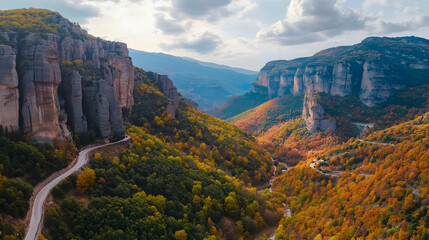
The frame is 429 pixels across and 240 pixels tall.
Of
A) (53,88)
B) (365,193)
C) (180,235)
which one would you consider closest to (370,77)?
(365,193)

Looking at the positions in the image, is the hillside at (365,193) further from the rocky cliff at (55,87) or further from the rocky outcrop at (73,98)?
the rocky outcrop at (73,98)

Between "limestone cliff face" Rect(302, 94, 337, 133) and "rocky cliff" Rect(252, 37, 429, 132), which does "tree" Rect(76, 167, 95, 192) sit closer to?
"limestone cliff face" Rect(302, 94, 337, 133)

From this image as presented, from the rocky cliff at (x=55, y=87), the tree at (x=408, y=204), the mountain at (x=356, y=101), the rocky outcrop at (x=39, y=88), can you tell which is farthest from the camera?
the mountain at (x=356, y=101)

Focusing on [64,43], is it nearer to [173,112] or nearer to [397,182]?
[173,112]

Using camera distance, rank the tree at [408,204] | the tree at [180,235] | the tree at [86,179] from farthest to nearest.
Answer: the tree at [408,204] → the tree at [180,235] → the tree at [86,179]

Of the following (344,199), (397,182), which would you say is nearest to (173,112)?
(344,199)

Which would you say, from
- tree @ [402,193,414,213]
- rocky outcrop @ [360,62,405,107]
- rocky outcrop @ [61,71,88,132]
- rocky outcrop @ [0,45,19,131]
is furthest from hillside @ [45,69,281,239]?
rocky outcrop @ [360,62,405,107]

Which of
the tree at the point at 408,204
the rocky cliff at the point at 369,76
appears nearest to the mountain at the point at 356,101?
the rocky cliff at the point at 369,76
